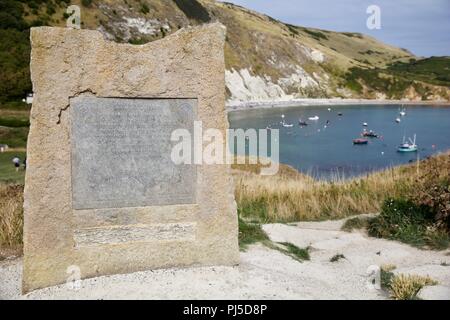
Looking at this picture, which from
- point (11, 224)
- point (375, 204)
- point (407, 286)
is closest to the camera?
point (407, 286)

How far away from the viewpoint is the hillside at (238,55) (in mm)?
53825

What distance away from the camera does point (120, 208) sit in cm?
587

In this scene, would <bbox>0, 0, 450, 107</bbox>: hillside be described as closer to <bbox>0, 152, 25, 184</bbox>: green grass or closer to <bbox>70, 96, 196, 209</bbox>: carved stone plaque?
<bbox>0, 152, 25, 184</bbox>: green grass

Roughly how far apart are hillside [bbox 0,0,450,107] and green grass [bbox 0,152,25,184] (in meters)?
25.2

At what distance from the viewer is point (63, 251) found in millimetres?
5668

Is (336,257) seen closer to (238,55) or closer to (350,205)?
(350,205)

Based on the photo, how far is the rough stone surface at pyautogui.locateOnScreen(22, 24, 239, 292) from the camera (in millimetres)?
5500

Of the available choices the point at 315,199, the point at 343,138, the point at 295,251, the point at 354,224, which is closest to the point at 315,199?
the point at 315,199

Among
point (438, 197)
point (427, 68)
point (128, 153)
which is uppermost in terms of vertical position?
point (427, 68)

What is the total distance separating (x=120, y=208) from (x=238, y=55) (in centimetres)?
9648

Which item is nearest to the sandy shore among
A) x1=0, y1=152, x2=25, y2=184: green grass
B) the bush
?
x1=0, y1=152, x2=25, y2=184: green grass

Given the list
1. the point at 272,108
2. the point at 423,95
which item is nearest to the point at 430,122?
the point at 272,108

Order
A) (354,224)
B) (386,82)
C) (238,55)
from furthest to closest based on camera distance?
(386,82) → (238,55) → (354,224)

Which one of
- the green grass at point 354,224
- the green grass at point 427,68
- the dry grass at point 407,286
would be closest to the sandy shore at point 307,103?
the green grass at point 427,68
